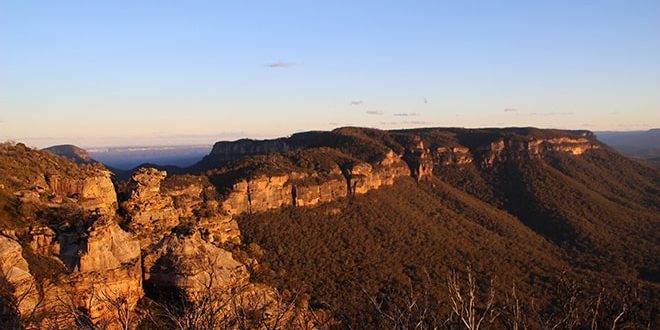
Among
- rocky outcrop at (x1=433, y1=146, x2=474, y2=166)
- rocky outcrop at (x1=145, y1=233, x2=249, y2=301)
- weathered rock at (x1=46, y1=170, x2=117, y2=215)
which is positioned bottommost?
rocky outcrop at (x1=145, y1=233, x2=249, y2=301)

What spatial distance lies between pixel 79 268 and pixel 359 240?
38939 millimetres

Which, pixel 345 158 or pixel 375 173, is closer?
pixel 375 173

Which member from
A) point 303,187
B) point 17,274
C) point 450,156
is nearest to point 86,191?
point 17,274

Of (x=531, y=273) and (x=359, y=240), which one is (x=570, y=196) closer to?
(x=531, y=273)

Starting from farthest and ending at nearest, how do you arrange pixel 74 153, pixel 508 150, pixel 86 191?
pixel 74 153 → pixel 508 150 → pixel 86 191

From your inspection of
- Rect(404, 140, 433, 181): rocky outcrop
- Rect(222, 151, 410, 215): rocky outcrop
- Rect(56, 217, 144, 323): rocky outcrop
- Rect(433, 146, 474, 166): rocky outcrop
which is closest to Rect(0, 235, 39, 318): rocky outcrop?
Rect(56, 217, 144, 323): rocky outcrop

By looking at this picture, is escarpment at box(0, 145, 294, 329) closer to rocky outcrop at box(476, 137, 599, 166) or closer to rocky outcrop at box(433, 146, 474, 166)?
rocky outcrop at box(433, 146, 474, 166)

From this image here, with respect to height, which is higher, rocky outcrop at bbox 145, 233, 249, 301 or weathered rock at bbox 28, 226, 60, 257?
weathered rock at bbox 28, 226, 60, 257

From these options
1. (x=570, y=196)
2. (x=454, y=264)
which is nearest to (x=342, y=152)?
(x=454, y=264)

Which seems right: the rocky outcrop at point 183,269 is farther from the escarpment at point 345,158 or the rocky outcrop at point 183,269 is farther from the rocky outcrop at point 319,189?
the rocky outcrop at point 319,189

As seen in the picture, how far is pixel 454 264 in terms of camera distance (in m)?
56.7

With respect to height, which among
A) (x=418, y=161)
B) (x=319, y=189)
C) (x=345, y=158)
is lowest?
(x=319, y=189)

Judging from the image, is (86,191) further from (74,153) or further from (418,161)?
(74,153)

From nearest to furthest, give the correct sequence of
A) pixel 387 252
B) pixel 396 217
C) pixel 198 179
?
pixel 198 179 < pixel 387 252 < pixel 396 217
